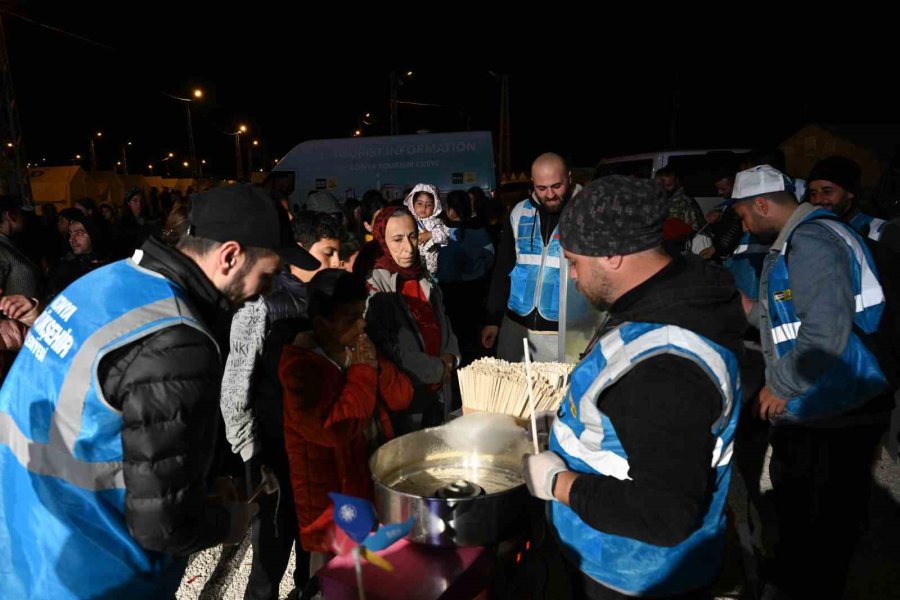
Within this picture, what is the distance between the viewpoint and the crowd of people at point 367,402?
5.16 ft

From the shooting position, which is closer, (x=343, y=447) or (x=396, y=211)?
(x=343, y=447)

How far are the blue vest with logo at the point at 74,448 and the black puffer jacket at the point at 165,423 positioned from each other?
0.05m

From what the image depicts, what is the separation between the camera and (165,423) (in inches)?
61.2

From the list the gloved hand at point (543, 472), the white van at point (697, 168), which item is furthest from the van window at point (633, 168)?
the gloved hand at point (543, 472)

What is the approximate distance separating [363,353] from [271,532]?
1.04 m

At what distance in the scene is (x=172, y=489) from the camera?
1.60m

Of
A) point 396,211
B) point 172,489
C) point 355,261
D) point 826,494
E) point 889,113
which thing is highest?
point 889,113

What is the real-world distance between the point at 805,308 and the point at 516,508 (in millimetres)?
1707

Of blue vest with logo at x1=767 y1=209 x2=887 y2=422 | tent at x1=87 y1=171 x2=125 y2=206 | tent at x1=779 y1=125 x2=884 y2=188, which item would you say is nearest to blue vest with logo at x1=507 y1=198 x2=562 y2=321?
blue vest with logo at x1=767 y1=209 x2=887 y2=422

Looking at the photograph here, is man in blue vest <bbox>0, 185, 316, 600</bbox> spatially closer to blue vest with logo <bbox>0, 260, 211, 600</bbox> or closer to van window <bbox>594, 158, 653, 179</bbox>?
blue vest with logo <bbox>0, 260, 211, 600</bbox>

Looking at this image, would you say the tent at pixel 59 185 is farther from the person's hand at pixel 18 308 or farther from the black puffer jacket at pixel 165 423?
the black puffer jacket at pixel 165 423

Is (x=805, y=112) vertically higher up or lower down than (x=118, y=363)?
higher up

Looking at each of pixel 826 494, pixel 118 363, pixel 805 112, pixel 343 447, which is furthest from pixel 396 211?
pixel 805 112

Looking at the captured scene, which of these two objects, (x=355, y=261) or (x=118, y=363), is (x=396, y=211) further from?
(x=118, y=363)
